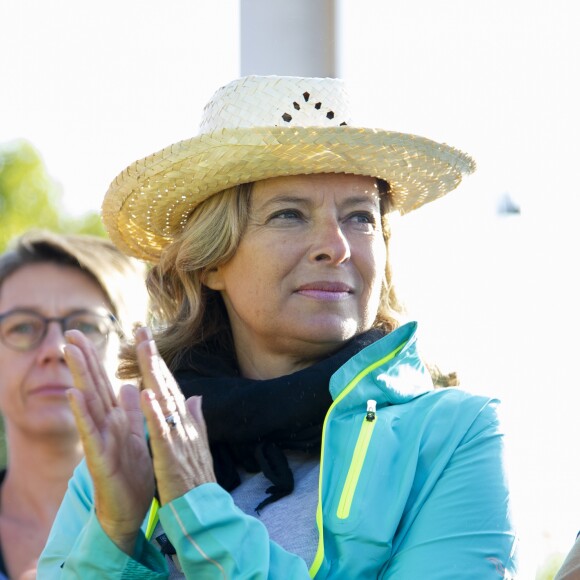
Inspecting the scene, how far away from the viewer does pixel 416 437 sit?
2992 mm

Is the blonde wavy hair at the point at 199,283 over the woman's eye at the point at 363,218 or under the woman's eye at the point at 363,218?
under

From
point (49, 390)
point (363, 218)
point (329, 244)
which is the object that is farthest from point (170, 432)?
point (49, 390)

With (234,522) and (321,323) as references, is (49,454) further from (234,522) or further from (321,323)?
(234,522)

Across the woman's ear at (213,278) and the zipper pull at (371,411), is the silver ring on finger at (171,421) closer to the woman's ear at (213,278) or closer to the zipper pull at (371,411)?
the zipper pull at (371,411)

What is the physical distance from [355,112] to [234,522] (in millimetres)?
1494

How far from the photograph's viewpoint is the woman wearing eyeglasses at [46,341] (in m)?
4.93

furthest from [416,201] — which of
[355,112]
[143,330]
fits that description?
[143,330]

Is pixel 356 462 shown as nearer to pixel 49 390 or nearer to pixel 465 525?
pixel 465 525

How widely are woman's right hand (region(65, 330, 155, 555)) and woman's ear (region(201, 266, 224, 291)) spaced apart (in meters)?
0.89

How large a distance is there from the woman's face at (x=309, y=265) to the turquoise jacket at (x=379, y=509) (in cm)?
26

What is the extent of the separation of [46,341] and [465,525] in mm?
2684

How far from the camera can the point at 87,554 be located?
295cm

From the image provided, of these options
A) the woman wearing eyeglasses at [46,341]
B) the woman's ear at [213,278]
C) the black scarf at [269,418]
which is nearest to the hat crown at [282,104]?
the woman's ear at [213,278]

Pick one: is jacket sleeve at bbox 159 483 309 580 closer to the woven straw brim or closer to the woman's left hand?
the woman's left hand
